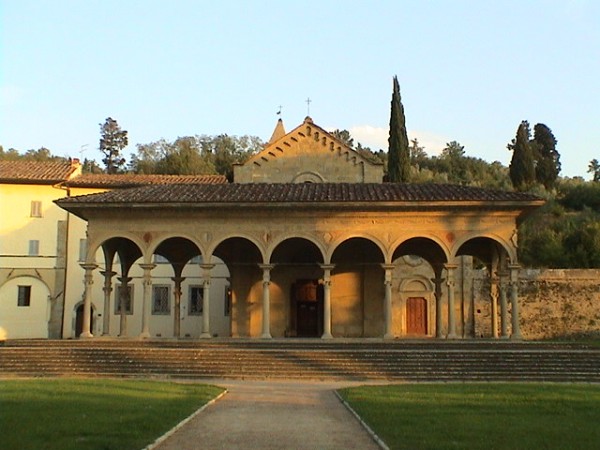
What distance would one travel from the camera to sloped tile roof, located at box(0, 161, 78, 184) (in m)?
43.0

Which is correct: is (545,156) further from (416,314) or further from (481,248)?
(481,248)

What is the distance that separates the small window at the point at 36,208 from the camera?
4316 centimetres

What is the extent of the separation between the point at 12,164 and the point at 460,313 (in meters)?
28.5

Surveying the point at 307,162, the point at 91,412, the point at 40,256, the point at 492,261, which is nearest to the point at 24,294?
the point at 40,256

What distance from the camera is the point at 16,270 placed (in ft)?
141

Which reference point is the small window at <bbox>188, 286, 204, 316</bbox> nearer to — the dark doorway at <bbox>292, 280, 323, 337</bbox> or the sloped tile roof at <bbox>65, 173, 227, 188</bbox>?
the sloped tile roof at <bbox>65, 173, 227, 188</bbox>

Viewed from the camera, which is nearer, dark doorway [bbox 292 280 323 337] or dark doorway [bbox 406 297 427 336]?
dark doorway [bbox 292 280 323 337]

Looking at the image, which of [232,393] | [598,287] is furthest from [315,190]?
[598,287]

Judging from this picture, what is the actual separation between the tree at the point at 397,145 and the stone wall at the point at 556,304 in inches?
399

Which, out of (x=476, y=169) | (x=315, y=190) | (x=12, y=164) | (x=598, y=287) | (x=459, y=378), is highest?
(x=476, y=169)

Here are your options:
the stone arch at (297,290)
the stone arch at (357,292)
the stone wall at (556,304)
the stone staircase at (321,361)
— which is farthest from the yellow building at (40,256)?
the stone wall at (556,304)

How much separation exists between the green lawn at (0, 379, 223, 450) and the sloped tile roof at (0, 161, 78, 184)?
26108 mm

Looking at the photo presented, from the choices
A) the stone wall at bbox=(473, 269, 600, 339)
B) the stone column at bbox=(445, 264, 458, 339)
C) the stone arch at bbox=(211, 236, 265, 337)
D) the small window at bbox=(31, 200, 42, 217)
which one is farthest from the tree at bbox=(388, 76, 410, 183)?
the small window at bbox=(31, 200, 42, 217)

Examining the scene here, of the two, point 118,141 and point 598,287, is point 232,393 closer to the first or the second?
point 598,287
